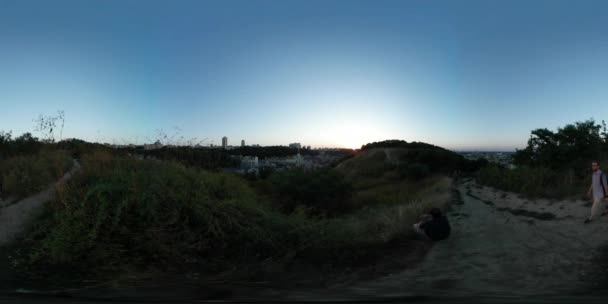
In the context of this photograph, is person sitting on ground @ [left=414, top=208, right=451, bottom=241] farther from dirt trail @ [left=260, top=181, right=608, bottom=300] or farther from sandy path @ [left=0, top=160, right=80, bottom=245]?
sandy path @ [left=0, top=160, right=80, bottom=245]

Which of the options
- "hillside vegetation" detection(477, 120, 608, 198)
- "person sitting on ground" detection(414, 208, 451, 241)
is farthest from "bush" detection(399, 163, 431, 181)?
"person sitting on ground" detection(414, 208, 451, 241)

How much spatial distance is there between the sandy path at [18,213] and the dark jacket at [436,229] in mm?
7415

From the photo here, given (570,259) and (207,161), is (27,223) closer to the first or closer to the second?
(207,161)

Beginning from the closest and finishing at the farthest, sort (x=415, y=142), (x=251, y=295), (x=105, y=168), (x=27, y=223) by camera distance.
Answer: (x=251, y=295) < (x=27, y=223) < (x=105, y=168) < (x=415, y=142)

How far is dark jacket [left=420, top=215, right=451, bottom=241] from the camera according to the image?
821 centimetres

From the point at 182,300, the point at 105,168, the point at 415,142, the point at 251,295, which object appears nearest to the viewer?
the point at 182,300

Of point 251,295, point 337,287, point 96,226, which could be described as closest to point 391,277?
point 337,287

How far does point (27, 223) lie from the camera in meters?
6.46

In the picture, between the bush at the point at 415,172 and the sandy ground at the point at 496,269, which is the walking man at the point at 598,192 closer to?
the sandy ground at the point at 496,269

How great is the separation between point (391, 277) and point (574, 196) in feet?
37.8

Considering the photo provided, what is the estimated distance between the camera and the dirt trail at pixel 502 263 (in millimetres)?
→ 4838

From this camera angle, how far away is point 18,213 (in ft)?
22.9

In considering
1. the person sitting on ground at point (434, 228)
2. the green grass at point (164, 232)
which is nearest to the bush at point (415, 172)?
the person sitting on ground at point (434, 228)

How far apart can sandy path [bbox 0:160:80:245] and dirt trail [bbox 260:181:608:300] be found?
→ 4.81m
